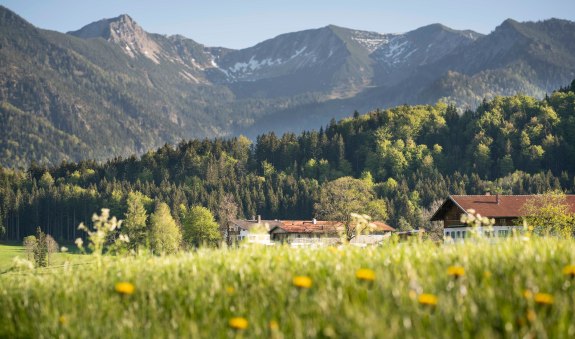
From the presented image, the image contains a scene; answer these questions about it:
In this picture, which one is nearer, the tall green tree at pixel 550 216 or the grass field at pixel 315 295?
the grass field at pixel 315 295

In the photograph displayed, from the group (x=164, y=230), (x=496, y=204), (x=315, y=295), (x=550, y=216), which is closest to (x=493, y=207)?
(x=496, y=204)

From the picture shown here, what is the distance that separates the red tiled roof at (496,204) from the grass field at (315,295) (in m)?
73.4

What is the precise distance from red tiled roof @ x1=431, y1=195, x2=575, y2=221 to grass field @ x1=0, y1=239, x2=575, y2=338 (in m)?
73.4

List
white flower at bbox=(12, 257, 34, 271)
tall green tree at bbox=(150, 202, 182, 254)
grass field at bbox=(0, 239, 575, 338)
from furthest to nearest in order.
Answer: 1. tall green tree at bbox=(150, 202, 182, 254)
2. white flower at bbox=(12, 257, 34, 271)
3. grass field at bbox=(0, 239, 575, 338)

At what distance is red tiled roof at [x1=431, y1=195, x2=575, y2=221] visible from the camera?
84.7 meters

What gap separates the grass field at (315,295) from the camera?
8.50m

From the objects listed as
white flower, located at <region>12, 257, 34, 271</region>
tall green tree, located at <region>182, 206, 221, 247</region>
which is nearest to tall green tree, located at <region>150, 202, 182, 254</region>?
tall green tree, located at <region>182, 206, 221, 247</region>

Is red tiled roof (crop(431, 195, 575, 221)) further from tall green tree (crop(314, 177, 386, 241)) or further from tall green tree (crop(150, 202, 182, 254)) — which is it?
tall green tree (crop(150, 202, 182, 254))

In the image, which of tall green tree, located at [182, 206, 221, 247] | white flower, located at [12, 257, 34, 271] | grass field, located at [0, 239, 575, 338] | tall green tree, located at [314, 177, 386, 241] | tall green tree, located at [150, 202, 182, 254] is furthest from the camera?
tall green tree, located at [182, 206, 221, 247]

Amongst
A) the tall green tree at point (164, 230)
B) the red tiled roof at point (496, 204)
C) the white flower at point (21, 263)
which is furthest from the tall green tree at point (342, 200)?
the white flower at point (21, 263)

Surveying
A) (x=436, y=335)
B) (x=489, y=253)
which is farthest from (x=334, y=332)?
(x=489, y=253)

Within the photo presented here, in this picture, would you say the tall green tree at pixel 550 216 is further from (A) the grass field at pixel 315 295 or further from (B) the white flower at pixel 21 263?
(B) the white flower at pixel 21 263

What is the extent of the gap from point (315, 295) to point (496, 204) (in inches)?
3168

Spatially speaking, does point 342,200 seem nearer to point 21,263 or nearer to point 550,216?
point 550,216
